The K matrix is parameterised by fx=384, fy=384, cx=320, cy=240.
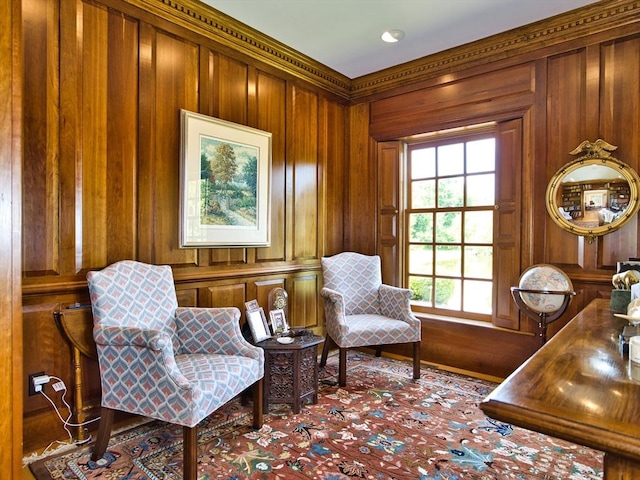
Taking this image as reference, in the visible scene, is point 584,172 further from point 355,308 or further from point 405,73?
point 355,308

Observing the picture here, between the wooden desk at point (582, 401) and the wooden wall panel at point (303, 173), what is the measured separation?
2.59 meters

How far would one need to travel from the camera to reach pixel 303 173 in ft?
12.0

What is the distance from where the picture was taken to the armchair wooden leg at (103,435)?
1993 millimetres

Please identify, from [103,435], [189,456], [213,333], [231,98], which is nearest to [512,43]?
[231,98]

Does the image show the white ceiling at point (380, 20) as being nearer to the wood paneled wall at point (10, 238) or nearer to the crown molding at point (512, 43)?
the crown molding at point (512, 43)

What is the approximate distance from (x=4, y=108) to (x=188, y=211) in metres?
1.43

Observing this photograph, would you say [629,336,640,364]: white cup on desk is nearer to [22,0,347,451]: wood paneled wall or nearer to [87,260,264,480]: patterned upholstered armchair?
[87,260,264,480]: patterned upholstered armchair

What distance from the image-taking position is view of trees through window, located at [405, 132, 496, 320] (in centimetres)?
342

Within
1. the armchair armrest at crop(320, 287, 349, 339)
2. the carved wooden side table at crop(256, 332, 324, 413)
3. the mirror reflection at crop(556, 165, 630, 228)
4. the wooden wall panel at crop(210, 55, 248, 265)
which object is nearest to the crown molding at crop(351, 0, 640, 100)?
the mirror reflection at crop(556, 165, 630, 228)

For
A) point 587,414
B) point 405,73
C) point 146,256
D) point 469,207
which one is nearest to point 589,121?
point 469,207

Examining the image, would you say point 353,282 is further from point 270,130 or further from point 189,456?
point 189,456

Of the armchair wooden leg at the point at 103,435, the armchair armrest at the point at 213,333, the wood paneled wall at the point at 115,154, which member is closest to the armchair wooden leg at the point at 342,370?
the wood paneled wall at the point at 115,154

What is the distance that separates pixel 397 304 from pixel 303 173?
58.7 inches

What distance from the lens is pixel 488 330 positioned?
3.22 meters
